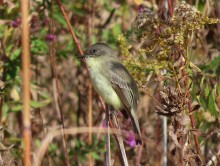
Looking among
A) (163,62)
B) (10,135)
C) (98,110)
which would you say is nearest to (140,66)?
(163,62)

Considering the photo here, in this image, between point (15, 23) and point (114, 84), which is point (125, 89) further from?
point (15, 23)

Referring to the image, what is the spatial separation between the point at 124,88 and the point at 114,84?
102 millimetres

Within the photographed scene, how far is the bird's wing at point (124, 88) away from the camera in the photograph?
361cm

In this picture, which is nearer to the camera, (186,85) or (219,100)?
(186,85)

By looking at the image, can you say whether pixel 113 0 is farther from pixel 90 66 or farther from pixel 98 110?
pixel 90 66

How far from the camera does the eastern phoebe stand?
11.7 feet

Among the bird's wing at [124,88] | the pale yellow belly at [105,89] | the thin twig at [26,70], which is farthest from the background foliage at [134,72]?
the thin twig at [26,70]

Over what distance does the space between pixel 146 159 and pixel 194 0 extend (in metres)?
1.44

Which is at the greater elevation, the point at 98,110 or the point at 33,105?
the point at 33,105

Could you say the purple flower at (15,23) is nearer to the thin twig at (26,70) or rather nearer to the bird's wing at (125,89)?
the bird's wing at (125,89)

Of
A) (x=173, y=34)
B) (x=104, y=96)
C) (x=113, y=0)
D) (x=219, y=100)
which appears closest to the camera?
(x=173, y=34)

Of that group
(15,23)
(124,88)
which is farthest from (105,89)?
(15,23)

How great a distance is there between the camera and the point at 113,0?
18.0 feet

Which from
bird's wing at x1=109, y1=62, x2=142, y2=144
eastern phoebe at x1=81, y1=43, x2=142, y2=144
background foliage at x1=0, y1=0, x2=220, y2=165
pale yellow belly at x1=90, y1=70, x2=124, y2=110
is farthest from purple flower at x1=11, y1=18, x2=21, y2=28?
bird's wing at x1=109, y1=62, x2=142, y2=144
